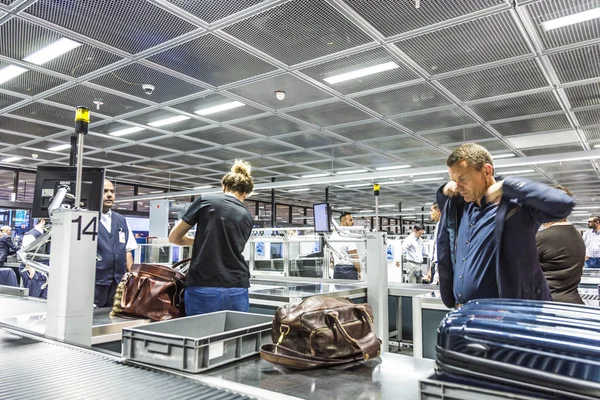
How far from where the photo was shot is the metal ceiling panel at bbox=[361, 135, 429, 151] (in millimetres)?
7570

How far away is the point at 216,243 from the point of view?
2113 millimetres

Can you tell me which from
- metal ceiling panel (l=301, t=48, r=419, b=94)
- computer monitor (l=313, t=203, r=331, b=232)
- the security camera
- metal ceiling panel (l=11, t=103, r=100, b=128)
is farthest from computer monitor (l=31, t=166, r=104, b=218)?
metal ceiling panel (l=11, t=103, r=100, b=128)

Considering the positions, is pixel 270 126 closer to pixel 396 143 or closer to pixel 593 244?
pixel 396 143

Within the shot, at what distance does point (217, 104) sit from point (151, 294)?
13.5 feet

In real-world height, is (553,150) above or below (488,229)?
above

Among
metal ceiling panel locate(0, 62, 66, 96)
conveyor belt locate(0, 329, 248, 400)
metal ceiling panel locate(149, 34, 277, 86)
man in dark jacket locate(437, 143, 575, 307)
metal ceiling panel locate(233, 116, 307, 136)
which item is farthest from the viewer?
metal ceiling panel locate(233, 116, 307, 136)

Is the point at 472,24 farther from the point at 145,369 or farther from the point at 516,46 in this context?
the point at 145,369

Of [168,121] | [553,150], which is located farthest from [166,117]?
[553,150]

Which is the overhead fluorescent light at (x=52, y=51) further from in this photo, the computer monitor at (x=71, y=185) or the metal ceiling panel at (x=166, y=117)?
the computer monitor at (x=71, y=185)

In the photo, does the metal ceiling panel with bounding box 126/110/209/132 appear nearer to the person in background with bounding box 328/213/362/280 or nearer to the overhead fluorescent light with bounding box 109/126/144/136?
the overhead fluorescent light with bounding box 109/126/144/136

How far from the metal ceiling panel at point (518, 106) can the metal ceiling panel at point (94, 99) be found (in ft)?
15.4

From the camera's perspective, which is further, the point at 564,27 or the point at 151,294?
the point at 564,27

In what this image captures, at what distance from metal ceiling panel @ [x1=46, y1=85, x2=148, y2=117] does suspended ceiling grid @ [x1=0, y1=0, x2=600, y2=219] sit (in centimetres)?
3

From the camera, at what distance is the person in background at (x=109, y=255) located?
2812 mm
